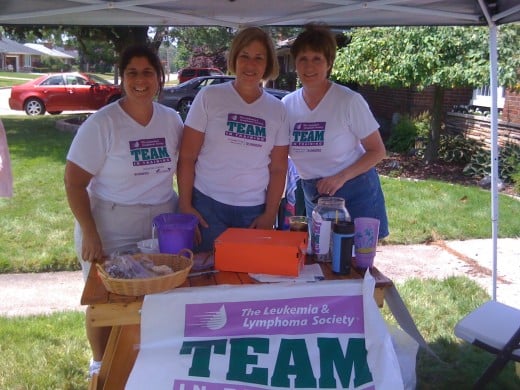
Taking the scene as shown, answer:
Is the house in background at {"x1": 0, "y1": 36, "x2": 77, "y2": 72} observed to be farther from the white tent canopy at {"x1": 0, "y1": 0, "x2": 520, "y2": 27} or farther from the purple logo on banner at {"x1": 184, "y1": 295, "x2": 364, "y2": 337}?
the purple logo on banner at {"x1": 184, "y1": 295, "x2": 364, "y2": 337}

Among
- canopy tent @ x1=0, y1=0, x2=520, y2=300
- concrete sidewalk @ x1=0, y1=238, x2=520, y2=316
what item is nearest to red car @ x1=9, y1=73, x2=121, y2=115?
concrete sidewalk @ x1=0, y1=238, x2=520, y2=316

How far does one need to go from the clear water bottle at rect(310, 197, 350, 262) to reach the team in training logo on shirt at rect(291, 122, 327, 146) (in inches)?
18.4

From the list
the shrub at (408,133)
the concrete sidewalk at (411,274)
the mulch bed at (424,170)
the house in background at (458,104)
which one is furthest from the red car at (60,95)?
the concrete sidewalk at (411,274)

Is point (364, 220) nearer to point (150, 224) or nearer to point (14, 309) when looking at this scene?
point (150, 224)

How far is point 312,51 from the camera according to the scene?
9.16 feet

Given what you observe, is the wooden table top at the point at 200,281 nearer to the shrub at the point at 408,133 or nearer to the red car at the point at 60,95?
the shrub at the point at 408,133

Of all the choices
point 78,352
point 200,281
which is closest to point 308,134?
point 200,281

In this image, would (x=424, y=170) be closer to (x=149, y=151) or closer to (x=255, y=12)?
(x=255, y=12)

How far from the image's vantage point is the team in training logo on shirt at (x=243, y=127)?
8.71 feet

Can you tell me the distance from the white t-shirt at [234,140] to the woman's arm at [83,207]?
0.54 m

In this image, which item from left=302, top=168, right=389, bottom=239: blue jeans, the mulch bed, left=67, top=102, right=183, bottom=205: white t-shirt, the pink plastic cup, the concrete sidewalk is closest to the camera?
the pink plastic cup

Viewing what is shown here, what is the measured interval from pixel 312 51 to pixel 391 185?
5.22 meters

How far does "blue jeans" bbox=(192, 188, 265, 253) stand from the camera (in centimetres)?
274

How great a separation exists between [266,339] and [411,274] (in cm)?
303
